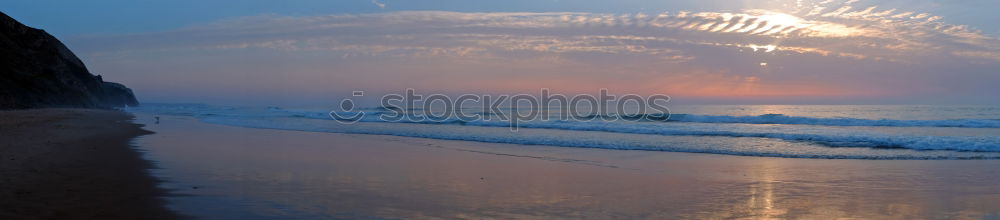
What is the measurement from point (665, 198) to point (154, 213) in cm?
522

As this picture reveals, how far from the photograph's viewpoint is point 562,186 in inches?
309

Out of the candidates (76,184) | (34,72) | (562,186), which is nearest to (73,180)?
(76,184)

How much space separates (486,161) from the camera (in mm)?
11539

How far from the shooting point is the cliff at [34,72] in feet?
112

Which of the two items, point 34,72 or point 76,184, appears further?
point 34,72

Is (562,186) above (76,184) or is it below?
below

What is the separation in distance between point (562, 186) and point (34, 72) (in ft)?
140

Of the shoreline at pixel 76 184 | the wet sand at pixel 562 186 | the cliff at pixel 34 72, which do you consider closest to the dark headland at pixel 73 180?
the shoreline at pixel 76 184

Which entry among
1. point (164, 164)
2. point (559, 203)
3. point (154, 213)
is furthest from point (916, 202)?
point (164, 164)

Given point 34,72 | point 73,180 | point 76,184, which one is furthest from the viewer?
point 34,72

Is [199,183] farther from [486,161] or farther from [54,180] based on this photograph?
[486,161]

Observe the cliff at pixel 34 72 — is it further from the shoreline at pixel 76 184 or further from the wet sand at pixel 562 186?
the wet sand at pixel 562 186

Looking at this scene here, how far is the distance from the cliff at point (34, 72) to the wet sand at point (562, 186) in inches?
1160

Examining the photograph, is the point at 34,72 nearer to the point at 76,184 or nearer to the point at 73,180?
the point at 73,180
